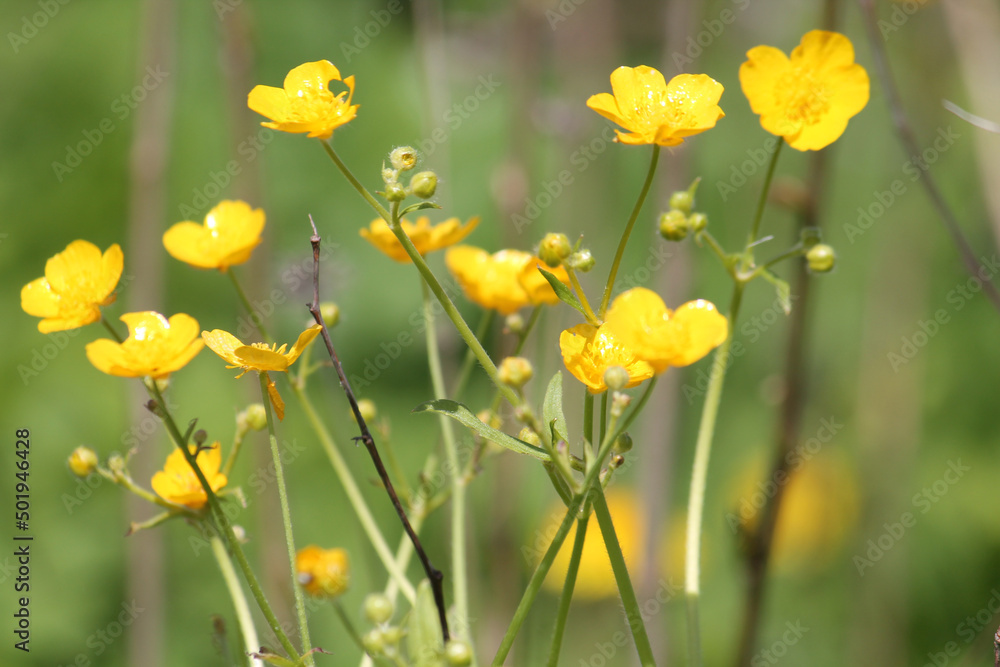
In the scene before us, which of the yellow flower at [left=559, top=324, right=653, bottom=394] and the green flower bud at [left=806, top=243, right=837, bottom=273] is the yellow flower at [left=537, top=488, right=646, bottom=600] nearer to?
the green flower bud at [left=806, top=243, right=837, bottom=273]

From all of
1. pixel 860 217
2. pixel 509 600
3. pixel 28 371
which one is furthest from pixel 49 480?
pixel 860 217

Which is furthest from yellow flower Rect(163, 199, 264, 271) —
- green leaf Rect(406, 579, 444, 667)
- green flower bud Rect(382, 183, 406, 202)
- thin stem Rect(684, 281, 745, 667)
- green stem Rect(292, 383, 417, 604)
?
thin stem Rect(684, 281, 745, 667)

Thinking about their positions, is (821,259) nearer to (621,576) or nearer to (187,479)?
(621,576)

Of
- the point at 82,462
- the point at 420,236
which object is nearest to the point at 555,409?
the point at 420,236

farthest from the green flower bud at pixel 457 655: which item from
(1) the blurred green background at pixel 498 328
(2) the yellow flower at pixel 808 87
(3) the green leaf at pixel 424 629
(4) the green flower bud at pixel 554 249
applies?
(1) the blurred green background at pixel 498 328

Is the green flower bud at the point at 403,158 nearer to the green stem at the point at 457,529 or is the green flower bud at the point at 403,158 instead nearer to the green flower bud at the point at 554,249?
the green flower bud at the point at 554,249

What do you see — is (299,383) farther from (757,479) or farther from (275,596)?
(757,479)

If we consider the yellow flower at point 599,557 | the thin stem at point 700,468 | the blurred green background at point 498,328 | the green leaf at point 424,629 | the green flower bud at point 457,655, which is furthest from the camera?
the yellow flower at point 599,557
